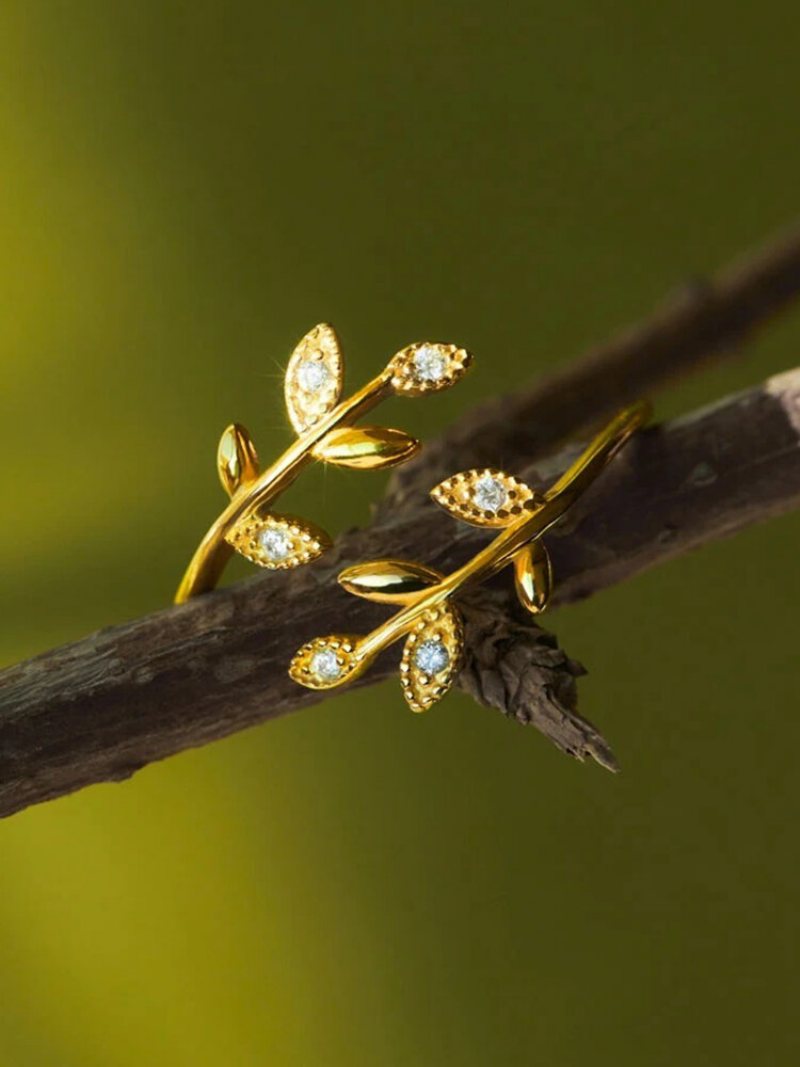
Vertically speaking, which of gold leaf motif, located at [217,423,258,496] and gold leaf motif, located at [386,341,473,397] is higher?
gold leaf motif, located at [217,423,258,496]

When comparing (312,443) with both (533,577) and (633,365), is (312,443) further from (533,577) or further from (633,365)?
(633,365)

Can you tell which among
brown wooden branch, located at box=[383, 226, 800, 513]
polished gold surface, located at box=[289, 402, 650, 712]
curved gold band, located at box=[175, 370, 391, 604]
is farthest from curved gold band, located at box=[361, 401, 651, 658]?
brown wooden branch, located at box=[383, 226, 800, 513]

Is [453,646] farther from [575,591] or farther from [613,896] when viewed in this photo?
[613,896]

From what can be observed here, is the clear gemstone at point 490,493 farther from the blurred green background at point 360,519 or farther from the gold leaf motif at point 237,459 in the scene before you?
the blurred green background at point 360,519

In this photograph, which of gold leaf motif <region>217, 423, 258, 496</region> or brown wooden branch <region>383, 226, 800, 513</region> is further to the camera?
brown wooden branch <region>383, 226, 800, 513</region>

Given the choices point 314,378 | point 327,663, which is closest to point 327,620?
point 327,663

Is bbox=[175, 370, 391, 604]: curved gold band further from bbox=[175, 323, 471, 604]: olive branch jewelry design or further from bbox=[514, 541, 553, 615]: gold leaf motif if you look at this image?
bbox=[514, 541, 553, 615]: gold leaf motif

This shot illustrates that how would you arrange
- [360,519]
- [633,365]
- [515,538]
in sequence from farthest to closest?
[360,519], [633,365], [515,538]
